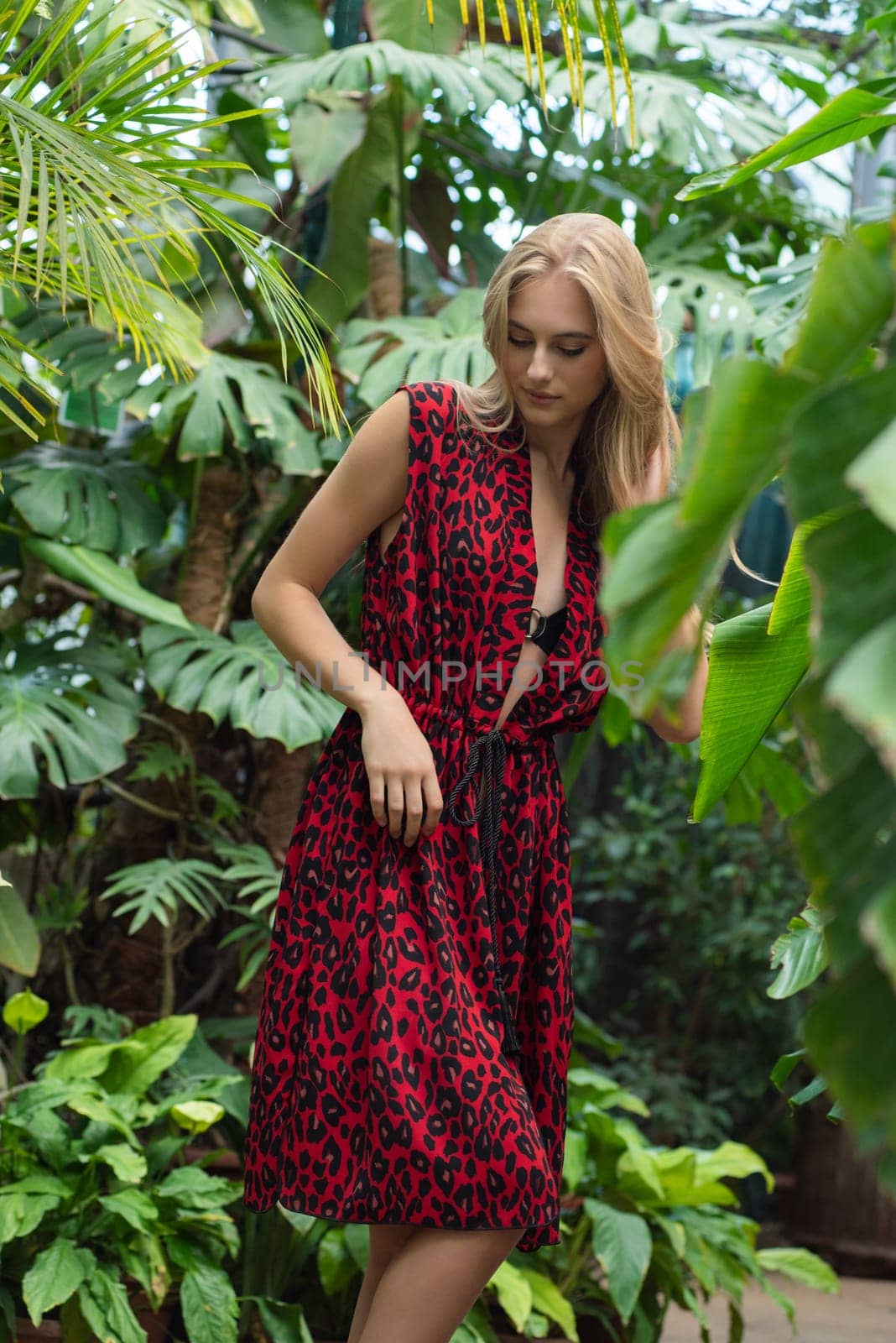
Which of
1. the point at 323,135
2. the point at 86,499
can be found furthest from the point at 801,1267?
the point at 323,135

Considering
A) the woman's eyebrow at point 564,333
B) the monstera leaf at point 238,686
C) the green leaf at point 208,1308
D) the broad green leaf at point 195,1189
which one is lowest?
the green leaf at point 208,1308

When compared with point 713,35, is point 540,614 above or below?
below

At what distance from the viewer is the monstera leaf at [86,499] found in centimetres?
281

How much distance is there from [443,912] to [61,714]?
60.5 inches

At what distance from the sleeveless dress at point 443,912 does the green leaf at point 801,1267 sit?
4.93 ft

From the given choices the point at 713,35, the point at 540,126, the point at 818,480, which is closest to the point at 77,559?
the point at 540,126

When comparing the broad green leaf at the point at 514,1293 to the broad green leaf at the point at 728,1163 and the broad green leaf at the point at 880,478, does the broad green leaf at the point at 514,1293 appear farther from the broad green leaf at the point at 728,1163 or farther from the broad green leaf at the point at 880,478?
the broad green leaf at the point at 880,478

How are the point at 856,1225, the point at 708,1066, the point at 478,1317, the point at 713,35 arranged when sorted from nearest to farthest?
1. the point at 478,1317
2. the point at 713,35
3. the point at 856,1225
4. the point at 708,1066

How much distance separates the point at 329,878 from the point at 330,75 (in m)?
1.93

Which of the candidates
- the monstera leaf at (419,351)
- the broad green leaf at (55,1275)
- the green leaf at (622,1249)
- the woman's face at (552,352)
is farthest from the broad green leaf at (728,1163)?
the woman's face at (552,352)

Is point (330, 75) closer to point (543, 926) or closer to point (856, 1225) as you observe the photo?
point (543, 926)

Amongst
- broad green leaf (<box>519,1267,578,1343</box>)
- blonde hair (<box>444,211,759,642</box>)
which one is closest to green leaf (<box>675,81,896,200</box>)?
blonde hair (<box>444,211,759,642</box>)

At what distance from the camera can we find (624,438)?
162cm

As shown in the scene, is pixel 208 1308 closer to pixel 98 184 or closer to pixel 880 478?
pixel 98 184
